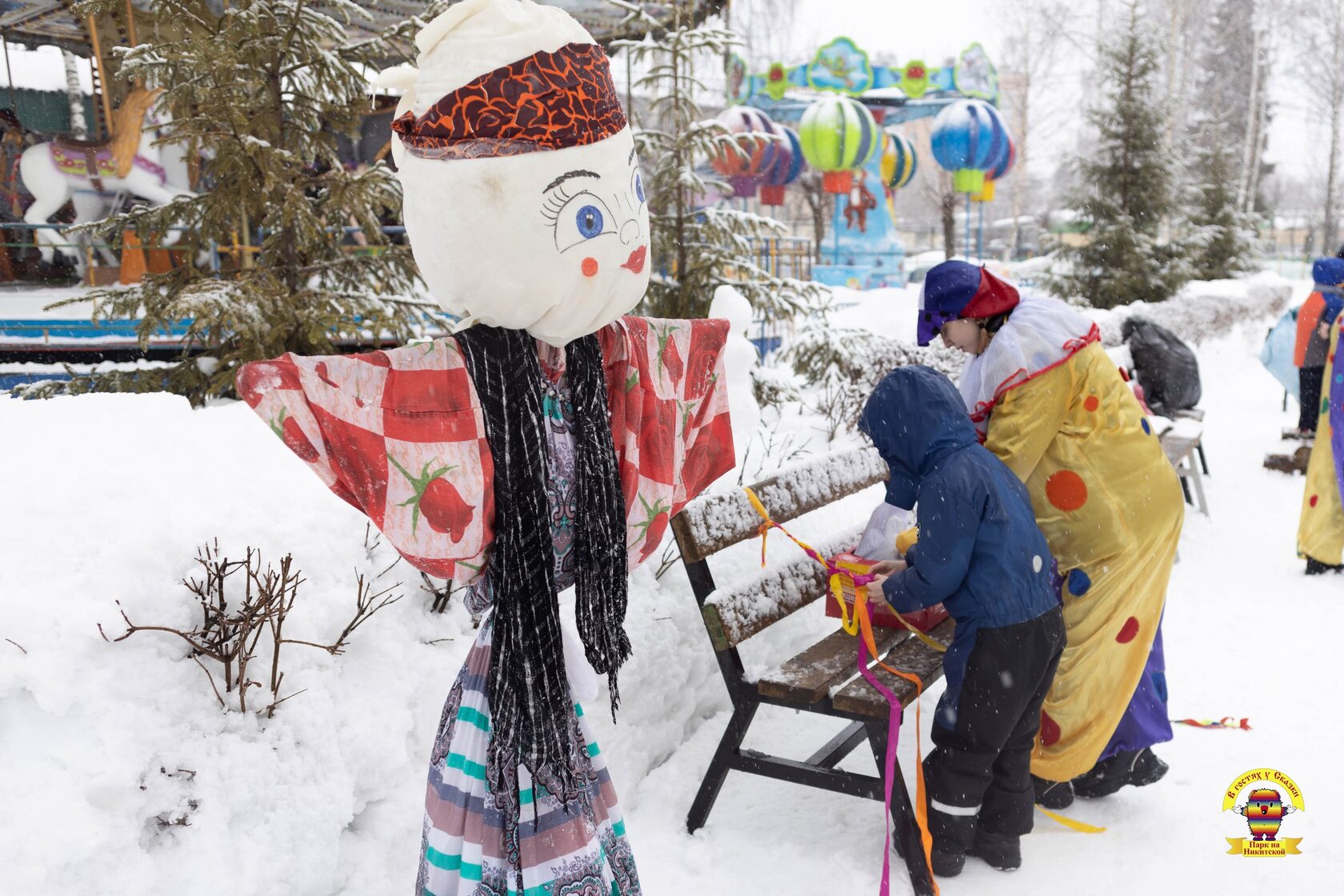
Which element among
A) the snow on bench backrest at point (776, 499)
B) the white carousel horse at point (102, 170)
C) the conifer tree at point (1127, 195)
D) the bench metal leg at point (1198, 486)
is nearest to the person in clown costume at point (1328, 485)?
the bench metal leg at point (1198, 486)

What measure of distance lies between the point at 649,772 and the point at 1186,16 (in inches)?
1135

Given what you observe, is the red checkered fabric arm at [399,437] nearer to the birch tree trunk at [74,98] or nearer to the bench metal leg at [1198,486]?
the bench metal leg at [1198,486]

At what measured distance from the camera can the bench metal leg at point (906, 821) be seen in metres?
2.77

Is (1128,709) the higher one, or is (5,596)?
(5,596)

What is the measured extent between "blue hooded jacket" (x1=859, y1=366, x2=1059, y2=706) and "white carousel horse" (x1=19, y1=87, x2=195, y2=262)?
6.47 m

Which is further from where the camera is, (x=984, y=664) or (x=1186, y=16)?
(x=1186, y=16)

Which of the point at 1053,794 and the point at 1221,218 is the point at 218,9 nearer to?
the point at 1053,794

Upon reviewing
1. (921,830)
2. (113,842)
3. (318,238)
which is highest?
(318,238)

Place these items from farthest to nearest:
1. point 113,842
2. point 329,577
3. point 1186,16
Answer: point 1186,16, point 329,577, point 113,842

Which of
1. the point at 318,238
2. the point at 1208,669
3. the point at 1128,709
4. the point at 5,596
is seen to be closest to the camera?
the point at 5,596

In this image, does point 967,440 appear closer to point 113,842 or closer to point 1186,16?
point 113,842

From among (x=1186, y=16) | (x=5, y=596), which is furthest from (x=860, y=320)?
(x=1186, y=16)

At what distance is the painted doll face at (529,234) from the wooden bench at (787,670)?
1.24m

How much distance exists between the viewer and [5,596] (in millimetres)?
2289
